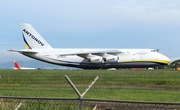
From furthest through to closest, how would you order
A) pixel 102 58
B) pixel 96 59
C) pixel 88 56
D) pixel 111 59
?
pixel 88 56 → pixel 102 58 → pixel 96 59 → pixel 111 59

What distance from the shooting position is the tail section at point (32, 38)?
5209 cm

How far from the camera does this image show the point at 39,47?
52.4 meters

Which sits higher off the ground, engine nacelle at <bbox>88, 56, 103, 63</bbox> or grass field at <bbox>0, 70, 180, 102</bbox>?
grass field at <bbox>0, 70, 180, 102</bbox>

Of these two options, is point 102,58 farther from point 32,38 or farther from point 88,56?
point 32,38

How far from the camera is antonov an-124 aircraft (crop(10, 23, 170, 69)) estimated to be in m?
48.7

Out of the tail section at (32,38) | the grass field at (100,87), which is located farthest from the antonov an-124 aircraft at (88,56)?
the grass field at (100,87)

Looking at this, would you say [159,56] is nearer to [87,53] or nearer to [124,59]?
[124,59]

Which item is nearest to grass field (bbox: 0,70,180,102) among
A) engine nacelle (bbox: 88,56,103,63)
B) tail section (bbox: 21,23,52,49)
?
engine nacelle (bbox: 88,56,103,63)

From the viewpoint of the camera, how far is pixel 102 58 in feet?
162

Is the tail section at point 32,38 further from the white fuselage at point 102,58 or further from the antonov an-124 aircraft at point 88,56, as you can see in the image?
the white fuselage at point 102,58

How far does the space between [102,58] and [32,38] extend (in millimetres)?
10182

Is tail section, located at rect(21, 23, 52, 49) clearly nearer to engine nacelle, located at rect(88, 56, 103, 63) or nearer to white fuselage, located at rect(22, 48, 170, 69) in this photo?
white fuselage, located at rect(22, 48, 170, 69)

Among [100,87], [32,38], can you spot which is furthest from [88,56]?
[100,87]

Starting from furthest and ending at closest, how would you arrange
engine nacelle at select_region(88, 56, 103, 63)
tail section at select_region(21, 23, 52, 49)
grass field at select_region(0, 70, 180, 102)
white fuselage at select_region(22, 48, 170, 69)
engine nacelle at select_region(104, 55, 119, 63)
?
tail section at select_region(21, 23, 52, 49) < engine nacelle at select_region(88, 56, 103, 63) < engine nacelle at select_region(104, 55, 119, 63) < white fuselage at select_region(22, 48, 170, 69) < grass field at select_region(0, 70, 180, 102)
